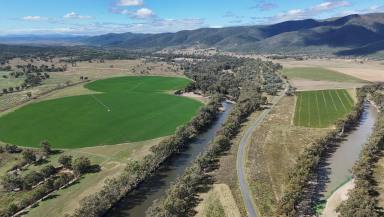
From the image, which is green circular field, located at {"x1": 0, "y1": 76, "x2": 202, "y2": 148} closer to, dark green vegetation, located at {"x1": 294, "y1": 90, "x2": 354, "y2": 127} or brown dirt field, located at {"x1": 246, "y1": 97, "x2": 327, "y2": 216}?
brown dirt field, located at {"x1": 246, "y1": 97, "x2": 327, "y2": 216}

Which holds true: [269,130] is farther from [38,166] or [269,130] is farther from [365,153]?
[38,166]

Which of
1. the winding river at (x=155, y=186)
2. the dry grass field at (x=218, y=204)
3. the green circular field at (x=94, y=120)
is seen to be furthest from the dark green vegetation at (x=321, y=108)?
the dry grass field at (x=218, y=204)

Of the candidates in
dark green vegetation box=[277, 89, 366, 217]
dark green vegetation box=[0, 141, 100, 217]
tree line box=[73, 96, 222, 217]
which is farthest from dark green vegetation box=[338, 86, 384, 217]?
dark green vegetation box=[0, 141, 100, 217]

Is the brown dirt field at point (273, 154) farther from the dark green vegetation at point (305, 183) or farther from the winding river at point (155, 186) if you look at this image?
the winding river at point (155, 186)

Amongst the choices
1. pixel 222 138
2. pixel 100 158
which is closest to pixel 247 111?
pixel 222 138

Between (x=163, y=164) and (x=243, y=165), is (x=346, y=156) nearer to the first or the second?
(x=243, y=165)
